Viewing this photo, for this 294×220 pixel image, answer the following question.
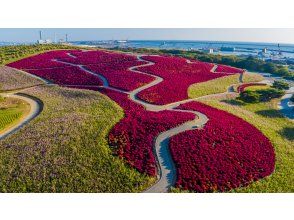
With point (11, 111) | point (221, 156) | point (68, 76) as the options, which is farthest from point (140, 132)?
point (68, 76)

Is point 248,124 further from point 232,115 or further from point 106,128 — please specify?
point 106,128

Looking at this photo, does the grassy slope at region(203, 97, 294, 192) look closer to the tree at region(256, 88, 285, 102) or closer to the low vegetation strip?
the tree at region(256, 88, 285, 102)

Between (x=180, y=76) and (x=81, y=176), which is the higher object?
(x=180, y=76)

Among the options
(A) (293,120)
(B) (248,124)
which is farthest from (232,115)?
(A) (293,120)

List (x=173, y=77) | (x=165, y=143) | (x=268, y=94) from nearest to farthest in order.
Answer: (x=165, y=143), (x=268, y=94), (x=173, y=77)

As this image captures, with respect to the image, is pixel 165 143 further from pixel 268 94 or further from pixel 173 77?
pixel 268 94
